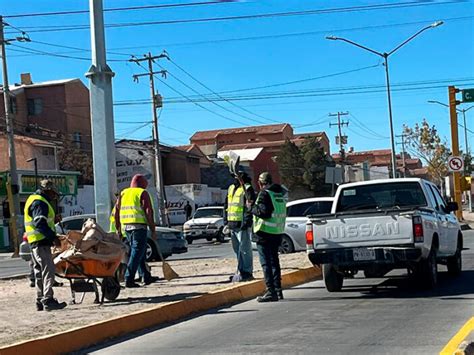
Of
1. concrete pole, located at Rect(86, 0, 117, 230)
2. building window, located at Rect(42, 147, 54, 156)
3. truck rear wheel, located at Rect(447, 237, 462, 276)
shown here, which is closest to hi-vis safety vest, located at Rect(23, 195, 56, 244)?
concrete pole, located at Rect(86, 0, 117, 230)

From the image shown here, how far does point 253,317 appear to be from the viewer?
898cm

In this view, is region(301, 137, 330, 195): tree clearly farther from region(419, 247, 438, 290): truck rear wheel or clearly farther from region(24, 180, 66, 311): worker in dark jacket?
region(24, 180, 66, 311): worker in dark jacket

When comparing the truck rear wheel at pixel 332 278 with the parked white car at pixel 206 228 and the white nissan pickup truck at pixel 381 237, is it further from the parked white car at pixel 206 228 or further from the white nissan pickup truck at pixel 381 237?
the parked white car at pixel 206 228

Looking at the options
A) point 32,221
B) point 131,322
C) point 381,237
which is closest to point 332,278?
point 381,237

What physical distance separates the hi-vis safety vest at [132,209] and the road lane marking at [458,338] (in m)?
5.50

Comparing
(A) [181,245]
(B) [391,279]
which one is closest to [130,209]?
(B) [391,279]

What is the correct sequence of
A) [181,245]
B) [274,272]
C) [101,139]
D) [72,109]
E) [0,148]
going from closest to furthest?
[274,272], [101,139], [181,245], [0,148], [72,109]

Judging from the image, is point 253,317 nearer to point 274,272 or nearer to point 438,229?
point 274,272

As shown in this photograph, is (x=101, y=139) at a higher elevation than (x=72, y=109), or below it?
below

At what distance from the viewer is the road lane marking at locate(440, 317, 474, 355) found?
6.40 m

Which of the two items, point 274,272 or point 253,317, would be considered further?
point 274,272

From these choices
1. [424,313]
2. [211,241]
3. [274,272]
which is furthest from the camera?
[211,241]

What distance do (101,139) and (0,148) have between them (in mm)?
42996

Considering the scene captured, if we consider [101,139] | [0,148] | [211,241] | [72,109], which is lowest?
[211,241]
